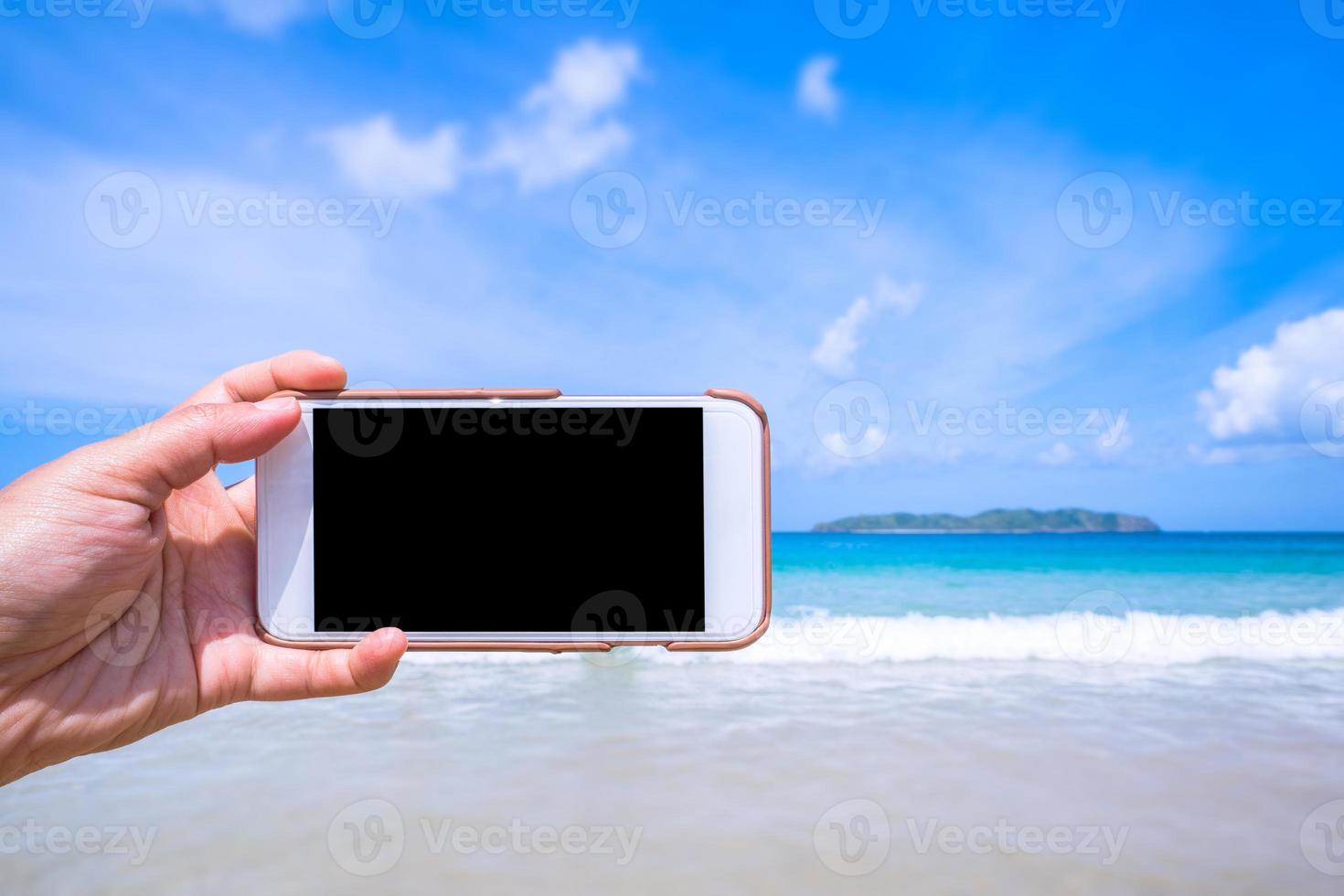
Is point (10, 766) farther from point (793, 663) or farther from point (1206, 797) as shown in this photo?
point (793, 663)

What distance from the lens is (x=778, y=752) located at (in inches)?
187

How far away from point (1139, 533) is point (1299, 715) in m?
34.7

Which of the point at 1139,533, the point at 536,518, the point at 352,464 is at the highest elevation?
the point at 352,464

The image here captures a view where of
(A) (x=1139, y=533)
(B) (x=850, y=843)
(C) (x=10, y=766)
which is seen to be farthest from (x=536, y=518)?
(A) (x=1139, y=533)

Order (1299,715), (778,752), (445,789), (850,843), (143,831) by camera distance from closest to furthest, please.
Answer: (850,843) → (143,831) → (445,789) → (778,752) → (1299,715)

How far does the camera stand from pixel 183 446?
5.87ft
